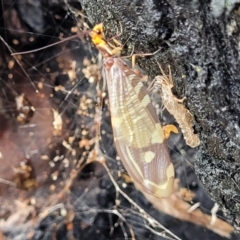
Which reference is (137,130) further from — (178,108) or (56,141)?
(56,141)

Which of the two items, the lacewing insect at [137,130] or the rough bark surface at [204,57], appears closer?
the rough bark surface at [204,57]

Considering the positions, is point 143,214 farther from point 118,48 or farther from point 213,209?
point 118,48

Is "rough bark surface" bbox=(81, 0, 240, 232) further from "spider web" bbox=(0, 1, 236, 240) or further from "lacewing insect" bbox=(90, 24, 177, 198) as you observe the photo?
"spider web" bbox=(0, 1, 236, 240)

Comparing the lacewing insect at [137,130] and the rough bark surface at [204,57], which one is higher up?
the rough bark surface at [204,57]

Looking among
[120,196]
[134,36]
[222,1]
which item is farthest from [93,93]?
[222,1]

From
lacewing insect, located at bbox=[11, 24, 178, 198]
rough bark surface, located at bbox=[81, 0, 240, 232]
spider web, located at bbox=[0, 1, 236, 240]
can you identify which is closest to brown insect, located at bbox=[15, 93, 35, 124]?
spider web, located at bbox=[0, 1, 236, 240]

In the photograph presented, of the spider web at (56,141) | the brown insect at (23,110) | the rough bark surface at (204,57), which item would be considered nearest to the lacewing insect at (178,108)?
the rough bark surface at (204,57)

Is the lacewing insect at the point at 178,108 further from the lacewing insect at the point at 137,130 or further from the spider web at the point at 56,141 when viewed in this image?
the spider web at the point at 56,141
